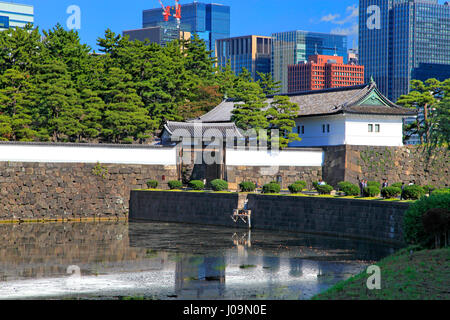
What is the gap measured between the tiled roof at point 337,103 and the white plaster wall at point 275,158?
3.62m

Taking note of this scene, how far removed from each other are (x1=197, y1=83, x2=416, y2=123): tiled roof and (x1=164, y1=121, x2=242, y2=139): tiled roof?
596 cm

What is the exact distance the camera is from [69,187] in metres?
47.5

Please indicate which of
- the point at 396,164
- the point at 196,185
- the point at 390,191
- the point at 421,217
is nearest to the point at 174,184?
the point at 196,185

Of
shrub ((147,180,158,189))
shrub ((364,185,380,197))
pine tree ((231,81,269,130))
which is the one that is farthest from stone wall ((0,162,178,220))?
shrub ((364,185,380,197))

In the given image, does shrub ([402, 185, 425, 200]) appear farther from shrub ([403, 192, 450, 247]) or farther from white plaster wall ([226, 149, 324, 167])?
white plaster wall ([226, 149, 324, 167])

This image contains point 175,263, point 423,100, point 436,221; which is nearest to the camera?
point 436,221

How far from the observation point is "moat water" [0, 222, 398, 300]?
790 inches

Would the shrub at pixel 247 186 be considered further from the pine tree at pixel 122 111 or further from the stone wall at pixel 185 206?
the pine tree at pixel 122 111

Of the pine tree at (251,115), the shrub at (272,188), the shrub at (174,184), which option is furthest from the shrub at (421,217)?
the pine tree at (251,115)

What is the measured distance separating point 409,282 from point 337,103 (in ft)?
134

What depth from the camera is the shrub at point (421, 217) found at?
21.9 m

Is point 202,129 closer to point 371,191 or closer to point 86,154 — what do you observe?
point 86,154
